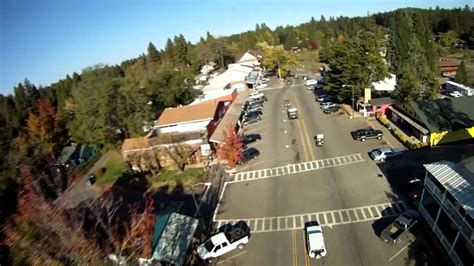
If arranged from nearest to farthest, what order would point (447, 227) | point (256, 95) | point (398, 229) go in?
point (447, 227) < point (398, 229) < point (256, 95)

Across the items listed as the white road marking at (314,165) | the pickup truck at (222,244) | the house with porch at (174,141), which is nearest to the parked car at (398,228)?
the pickup truck at (222,244)

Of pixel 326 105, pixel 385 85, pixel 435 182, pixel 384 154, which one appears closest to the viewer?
pixel 435 182

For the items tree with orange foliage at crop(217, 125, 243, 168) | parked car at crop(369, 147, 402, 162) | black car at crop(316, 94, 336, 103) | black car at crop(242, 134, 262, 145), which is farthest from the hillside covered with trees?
tree with orange foliage at crop(217, 125, 243, 168)

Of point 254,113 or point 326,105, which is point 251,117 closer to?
point 254,113

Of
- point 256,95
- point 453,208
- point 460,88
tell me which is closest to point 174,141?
point 453,208

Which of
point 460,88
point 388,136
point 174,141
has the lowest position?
point 460,88

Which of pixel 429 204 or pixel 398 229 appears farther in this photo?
pixel 429 204

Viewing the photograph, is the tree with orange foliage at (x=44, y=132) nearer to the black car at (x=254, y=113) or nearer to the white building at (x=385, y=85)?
the black car at (x=254, y=113)
